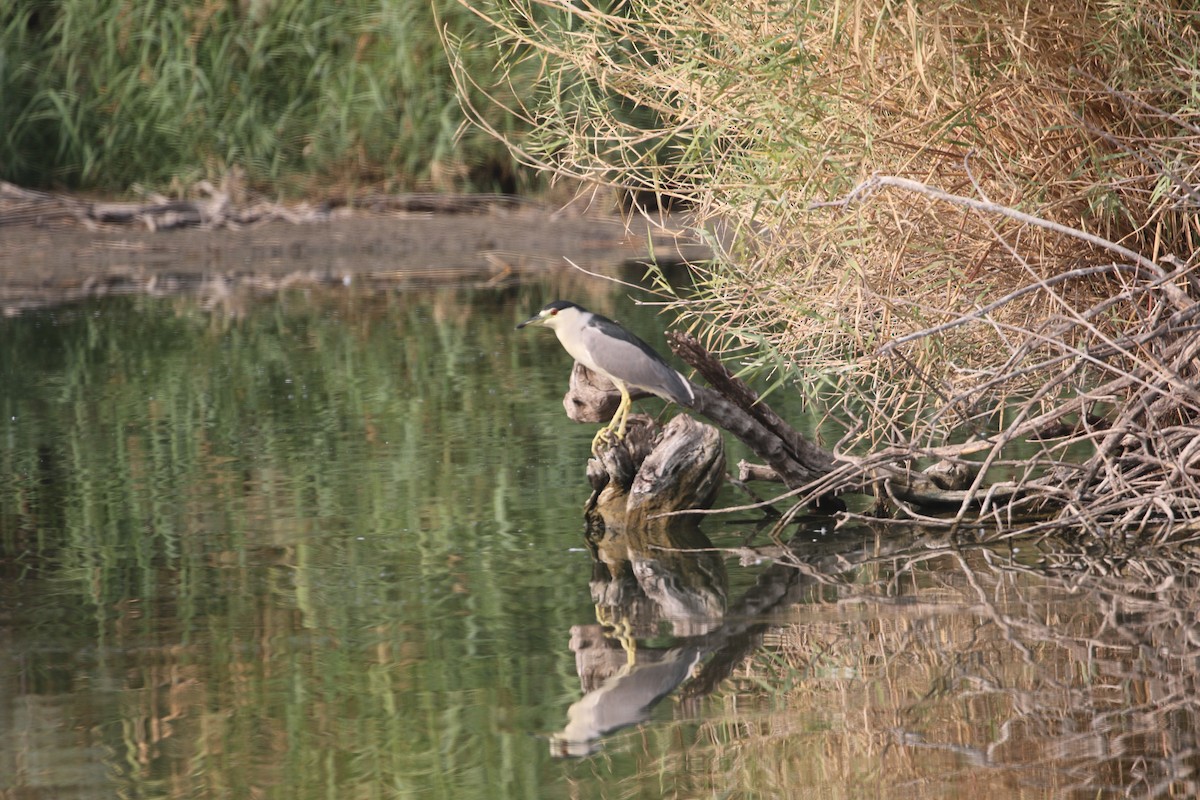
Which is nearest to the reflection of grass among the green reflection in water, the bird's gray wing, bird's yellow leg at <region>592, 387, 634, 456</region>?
the green reflection in water

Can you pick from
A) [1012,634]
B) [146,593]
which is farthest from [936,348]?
[146,593]

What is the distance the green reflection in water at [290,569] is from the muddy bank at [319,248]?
374 cm

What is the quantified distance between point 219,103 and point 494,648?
1102 cm

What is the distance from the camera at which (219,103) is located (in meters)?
14.5

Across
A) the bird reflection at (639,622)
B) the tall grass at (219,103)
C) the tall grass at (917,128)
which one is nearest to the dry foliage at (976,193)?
the tall grass at (917,128)

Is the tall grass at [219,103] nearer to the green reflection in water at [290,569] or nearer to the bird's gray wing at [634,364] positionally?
the green reflection in water at [290,569]

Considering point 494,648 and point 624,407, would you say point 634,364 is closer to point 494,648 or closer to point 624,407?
point 624,407

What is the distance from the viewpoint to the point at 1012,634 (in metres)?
4.18

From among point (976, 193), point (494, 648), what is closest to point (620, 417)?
point (976, 193)

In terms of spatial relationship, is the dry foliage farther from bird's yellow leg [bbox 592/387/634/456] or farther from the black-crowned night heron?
bird's yellow leg [bbox 592/387/634/456]

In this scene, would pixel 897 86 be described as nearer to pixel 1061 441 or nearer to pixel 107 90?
pixel 1061 441

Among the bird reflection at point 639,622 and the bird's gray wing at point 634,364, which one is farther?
the bird's gray wing at point 634,364

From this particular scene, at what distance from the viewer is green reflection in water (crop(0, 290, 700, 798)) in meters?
3.60

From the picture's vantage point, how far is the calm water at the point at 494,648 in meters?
3.42
